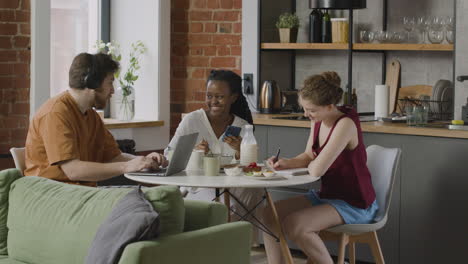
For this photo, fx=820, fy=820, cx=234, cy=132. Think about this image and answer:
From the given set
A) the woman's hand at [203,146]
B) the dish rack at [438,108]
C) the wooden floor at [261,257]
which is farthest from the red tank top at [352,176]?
the dish rack at [438,108]

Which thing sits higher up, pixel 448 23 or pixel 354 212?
pixel 448 23

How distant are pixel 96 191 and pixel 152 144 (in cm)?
325

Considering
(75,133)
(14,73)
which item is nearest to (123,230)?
(75,133)

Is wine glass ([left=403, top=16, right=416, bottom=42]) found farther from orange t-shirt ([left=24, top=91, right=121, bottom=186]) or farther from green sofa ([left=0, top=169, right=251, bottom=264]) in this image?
green sofa ([left=0, top=169, right=251, bottom=264])

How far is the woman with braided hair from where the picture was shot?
455 cm

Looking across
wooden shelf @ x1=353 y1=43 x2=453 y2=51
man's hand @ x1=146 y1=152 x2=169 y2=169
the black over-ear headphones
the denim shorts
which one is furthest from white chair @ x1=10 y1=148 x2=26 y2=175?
wooden shelf @ x1=353 y1=43 x2=453 y2=51

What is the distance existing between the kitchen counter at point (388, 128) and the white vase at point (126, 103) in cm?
127

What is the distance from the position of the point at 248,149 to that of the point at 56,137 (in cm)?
101

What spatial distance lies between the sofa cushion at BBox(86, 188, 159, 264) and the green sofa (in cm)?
5

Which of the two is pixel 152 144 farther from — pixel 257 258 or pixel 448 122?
pixel 448 122

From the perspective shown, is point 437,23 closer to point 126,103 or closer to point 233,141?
point 233,141

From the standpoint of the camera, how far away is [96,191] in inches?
130

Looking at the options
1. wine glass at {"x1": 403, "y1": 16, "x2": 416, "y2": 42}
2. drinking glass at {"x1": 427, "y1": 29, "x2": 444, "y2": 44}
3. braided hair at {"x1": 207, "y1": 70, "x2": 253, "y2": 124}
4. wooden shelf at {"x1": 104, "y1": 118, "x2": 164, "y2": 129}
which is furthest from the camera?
wooden shelf at {"x1": 104, "y1": 118, "x2": 164, "y2": 129}

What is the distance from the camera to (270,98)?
19.0ft
